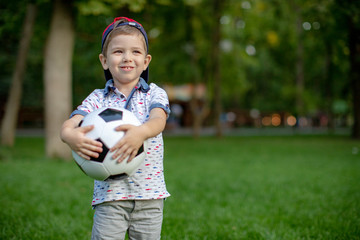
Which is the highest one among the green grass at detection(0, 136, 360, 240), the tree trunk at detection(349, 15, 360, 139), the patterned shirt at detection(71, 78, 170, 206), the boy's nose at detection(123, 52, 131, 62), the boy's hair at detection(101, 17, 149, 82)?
the tree trunk at detection(349, 15, 360, 139)

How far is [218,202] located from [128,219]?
306cm

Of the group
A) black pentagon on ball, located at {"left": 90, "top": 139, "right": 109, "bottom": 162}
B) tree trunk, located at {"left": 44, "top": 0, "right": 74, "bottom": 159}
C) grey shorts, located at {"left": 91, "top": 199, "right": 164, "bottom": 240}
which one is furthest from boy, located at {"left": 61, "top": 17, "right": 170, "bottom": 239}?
tree trunk, located at {"left": 44, "top": 0, "right": 74, "bottom": 159}

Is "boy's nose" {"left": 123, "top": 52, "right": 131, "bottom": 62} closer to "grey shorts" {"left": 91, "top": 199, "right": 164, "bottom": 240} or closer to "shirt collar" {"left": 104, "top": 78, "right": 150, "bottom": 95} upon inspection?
"shirt collar" {"left": 104, "top": 78, "right": 150, "bottom": 95}

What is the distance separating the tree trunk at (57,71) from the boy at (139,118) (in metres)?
7.86

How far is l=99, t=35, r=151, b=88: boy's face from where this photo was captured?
2346 mm

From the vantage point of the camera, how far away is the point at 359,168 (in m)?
8.41

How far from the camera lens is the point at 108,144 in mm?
2066

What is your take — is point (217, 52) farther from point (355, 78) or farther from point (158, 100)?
point (158, 100)

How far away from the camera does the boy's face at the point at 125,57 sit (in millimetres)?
2346

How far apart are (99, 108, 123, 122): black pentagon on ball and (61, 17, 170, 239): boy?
0.19 metres

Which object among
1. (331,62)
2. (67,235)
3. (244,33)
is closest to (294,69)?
(331,62)

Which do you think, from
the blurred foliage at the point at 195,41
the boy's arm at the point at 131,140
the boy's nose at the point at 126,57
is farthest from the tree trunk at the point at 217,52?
the boy's arm at the point at 131,140

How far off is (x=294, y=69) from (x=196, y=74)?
2285 centimetres

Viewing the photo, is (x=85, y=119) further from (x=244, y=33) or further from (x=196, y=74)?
(x=244, y=33)
